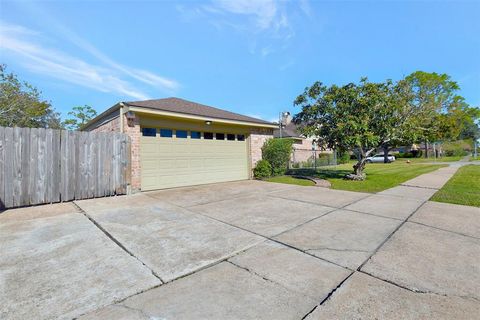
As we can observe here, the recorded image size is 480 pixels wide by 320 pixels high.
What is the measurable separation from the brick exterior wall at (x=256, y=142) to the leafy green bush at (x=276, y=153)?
0.26 metres

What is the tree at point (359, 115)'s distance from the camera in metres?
9.73

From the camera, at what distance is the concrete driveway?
6.38 ft

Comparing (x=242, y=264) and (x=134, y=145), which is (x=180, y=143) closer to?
(x=134, y=145)

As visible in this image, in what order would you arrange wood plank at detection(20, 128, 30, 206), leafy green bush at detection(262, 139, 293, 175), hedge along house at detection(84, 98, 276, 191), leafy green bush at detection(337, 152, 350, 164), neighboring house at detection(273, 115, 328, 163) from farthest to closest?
leafy green bush at detection(337, 152, 350, 164) → neighboring house at detection(273, 115, 328, 163) → leafy green bush at detection(262, 139, 293, 175) → hedge along house at detection(84, 98, 276, 191) → wood plank at detection(20, 128, 30, 206)

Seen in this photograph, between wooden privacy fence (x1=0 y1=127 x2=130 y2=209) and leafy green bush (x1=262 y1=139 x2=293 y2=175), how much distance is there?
691 centimetres

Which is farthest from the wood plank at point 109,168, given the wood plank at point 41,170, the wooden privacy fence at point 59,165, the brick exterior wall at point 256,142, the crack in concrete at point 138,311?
the brick exterior wall at point 256,142

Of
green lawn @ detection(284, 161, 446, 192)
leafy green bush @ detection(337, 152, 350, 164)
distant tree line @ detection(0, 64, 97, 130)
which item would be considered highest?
distant tree line @ detection(0, 64, 97, 130)

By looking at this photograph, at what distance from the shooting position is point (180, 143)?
9.08 m

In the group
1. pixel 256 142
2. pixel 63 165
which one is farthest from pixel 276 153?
pixel 63 165

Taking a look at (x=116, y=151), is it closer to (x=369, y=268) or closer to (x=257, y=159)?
(x=257, y=159)

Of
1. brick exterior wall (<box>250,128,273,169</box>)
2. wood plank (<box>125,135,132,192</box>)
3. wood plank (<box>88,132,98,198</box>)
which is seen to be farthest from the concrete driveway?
brick exterior wall (<box>250,128,273,169</box>)

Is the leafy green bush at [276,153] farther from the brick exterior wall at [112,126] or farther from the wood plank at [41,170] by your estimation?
the wood plank at [41,170]

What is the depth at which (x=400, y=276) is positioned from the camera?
2447 millimetres

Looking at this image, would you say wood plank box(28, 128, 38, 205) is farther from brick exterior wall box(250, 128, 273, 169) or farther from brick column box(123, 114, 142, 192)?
brick exterior wall box(250, 128, 273, 169)
